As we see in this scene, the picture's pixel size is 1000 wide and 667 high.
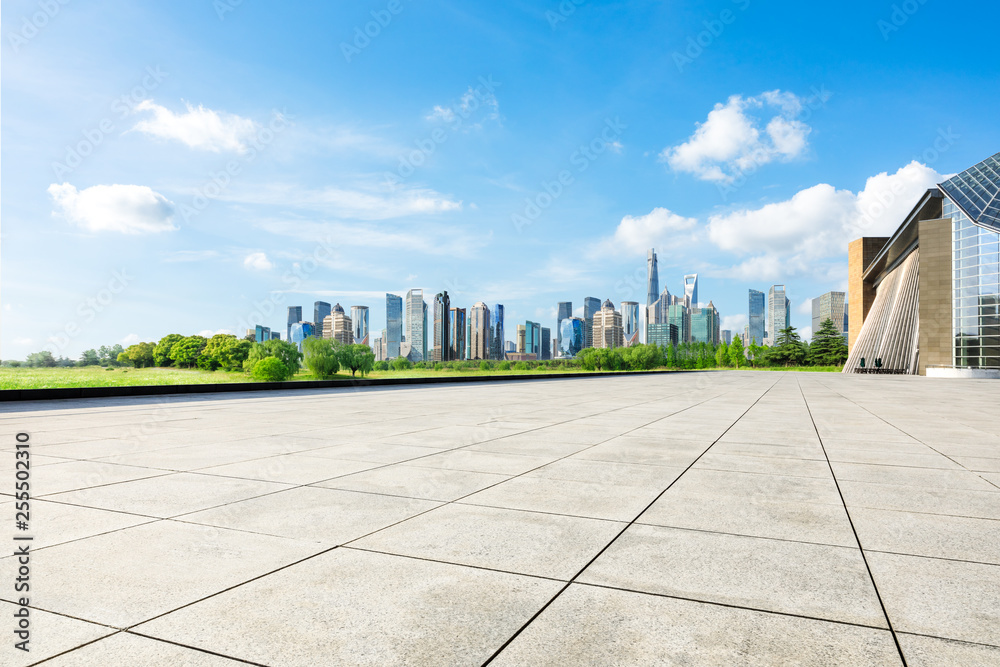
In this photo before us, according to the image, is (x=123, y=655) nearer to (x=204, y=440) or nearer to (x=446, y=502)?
(x=446, y=502)

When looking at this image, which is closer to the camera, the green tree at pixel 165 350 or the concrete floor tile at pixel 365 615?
the concrete floor tile at pixel 365 615

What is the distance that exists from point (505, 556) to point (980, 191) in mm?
66240

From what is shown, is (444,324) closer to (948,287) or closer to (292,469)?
(948,287)

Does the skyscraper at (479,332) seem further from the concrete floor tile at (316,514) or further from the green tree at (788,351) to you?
the concrete floor tile at (316,514)

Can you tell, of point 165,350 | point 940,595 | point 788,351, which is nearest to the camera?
point 940,595

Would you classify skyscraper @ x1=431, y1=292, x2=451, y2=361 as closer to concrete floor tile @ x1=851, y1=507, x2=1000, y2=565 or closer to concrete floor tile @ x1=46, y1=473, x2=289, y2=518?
concrete floor tile @ x1=46, y1=473, x2=289, y2=518

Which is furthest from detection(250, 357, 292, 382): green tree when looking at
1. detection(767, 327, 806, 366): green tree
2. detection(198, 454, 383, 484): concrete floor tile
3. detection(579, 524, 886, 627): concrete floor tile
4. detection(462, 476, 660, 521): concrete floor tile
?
detection(767, 327, 806, 366): green tree

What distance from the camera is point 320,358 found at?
221ft

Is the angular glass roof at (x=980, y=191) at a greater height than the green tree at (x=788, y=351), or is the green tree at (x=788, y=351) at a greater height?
the angular glass roof at (x=980, y=191)

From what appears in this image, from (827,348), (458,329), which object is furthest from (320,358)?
(827,348)

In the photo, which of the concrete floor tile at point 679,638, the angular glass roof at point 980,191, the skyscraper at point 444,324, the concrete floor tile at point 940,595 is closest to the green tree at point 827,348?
the angular glass roof at point 980,191

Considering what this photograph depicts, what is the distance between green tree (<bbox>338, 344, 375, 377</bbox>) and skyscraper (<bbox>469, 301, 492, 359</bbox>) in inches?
3444

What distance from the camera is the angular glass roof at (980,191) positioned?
4769cm

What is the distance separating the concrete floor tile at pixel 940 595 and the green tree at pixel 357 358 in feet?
244
